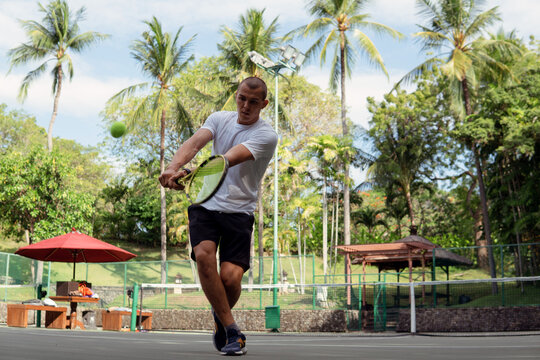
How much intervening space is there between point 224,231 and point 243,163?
461 millimetres

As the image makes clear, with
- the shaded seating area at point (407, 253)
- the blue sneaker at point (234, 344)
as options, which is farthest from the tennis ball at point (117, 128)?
the blue sneaker at point (234, 344)

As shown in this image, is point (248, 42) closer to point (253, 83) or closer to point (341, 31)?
point (341, 31)

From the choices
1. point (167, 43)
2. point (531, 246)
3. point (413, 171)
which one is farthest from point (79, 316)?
point (413, 171)

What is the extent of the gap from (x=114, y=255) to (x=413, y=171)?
82.0 ft

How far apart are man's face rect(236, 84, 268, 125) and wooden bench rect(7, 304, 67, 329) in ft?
32.5

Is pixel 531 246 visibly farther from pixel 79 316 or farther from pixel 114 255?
pixel 79 316

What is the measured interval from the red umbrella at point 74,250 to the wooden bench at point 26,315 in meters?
1.72

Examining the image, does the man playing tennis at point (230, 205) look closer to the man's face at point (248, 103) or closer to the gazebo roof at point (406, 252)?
the man's face at point (248, 103)

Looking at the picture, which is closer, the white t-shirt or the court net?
the white t-shirt

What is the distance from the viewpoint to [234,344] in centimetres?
357

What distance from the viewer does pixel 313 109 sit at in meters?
41.2

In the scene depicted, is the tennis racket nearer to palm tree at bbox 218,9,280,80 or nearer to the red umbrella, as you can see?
the red umbrella

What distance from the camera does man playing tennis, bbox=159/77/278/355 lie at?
12.4ft

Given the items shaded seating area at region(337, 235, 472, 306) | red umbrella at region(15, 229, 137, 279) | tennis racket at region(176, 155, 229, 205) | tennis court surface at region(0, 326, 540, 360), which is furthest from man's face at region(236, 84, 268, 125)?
shaded seating area at region(337, 235, 472, 306)
